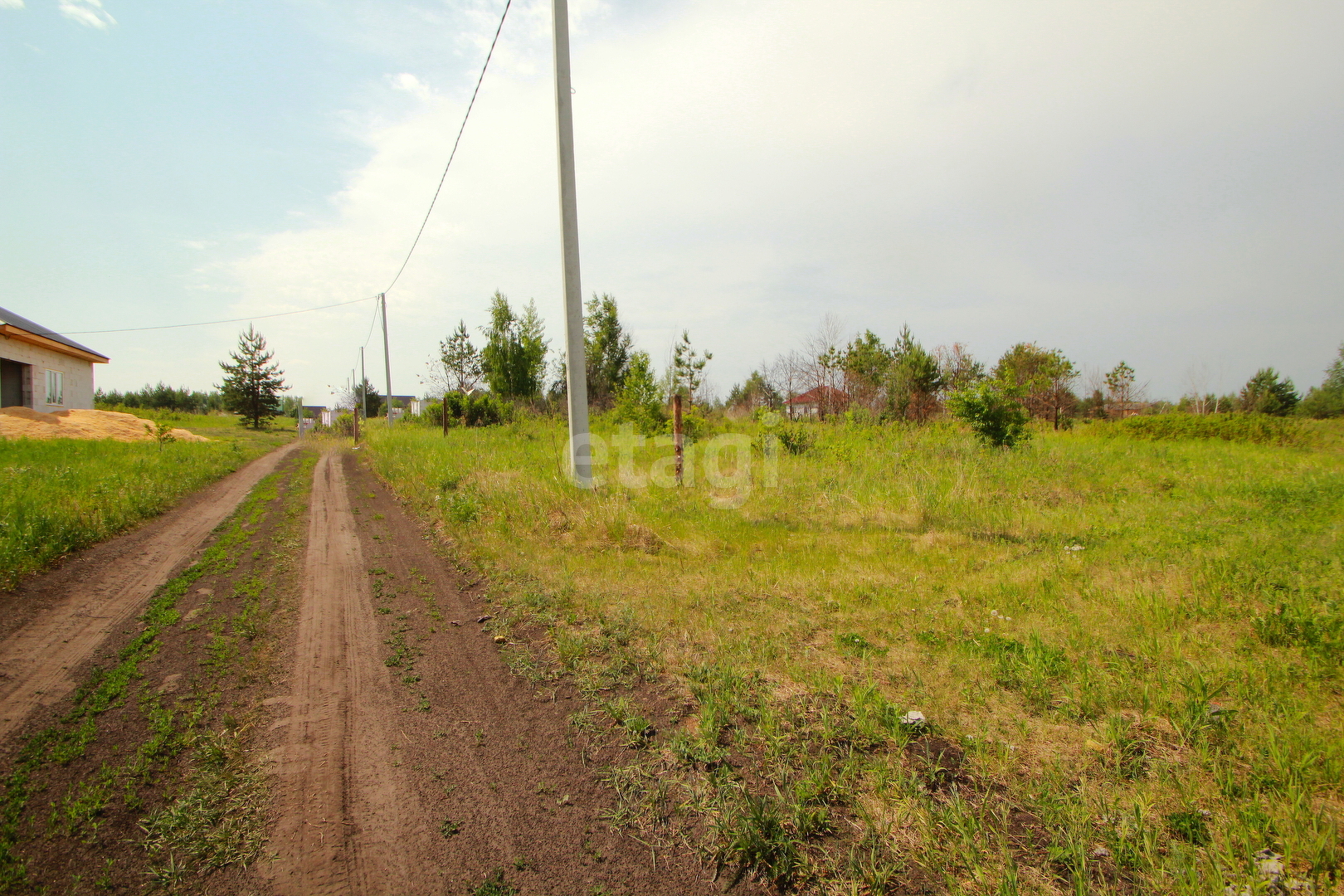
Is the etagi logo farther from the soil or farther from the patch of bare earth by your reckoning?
the patch of bare earth

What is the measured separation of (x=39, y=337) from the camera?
23297 mm

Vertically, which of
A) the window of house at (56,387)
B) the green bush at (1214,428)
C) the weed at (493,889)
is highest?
the window of house at (56,387)

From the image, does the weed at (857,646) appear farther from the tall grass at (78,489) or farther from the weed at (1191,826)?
the tall grass at (78,489)

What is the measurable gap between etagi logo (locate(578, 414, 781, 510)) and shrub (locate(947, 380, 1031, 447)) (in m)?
4.82

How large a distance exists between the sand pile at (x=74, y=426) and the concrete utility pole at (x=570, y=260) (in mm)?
19038

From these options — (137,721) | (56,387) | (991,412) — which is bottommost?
(137,721)

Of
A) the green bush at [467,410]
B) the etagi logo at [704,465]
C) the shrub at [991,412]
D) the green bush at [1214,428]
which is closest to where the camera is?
the etagi logo at [704,465]

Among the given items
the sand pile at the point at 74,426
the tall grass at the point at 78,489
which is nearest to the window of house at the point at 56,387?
the sand pile at the point at 74,426

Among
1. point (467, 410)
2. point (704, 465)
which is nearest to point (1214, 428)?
point (704, 465)

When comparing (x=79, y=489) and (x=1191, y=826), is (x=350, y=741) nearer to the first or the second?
(x=1191, y=826)

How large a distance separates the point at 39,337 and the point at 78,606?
2916 centimetres

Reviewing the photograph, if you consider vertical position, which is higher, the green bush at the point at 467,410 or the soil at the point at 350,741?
the green bush at the point at 467,410

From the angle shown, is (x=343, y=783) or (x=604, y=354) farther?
(x=604, y=354)

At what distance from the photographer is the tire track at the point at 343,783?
6.93 ft
